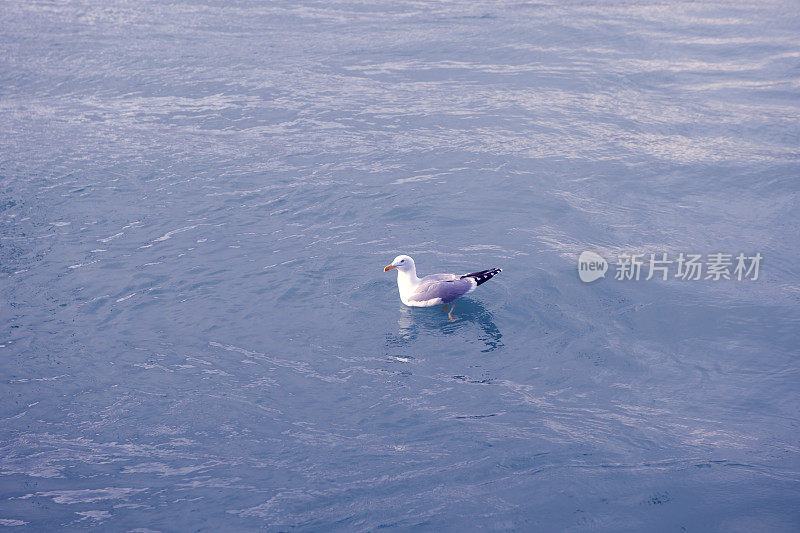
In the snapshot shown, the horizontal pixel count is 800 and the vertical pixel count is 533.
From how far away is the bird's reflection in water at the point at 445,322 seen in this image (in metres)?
A: 12.1

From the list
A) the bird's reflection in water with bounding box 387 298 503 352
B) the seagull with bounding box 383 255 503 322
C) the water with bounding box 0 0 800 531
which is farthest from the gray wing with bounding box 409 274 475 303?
the water with bounding box 0 0 800 531

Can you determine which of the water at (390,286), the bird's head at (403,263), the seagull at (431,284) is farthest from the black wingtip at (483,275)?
the bird's head at (403,263)

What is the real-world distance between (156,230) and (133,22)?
15.4m

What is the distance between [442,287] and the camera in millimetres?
12727

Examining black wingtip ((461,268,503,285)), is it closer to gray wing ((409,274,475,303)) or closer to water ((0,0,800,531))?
gray wing ((409,274,475,303))

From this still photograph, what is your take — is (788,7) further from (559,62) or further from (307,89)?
(307,89)

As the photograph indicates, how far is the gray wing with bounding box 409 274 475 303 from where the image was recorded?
12.7 m

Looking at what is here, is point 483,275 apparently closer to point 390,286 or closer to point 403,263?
point 403,263

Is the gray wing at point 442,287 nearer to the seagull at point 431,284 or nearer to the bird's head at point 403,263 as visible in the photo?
Result: the seagull at point 431,284

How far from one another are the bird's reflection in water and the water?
0.06m

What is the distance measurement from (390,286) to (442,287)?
50.4 inches

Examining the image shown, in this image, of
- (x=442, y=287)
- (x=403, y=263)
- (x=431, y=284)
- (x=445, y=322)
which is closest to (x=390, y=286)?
(x=403, y=263)

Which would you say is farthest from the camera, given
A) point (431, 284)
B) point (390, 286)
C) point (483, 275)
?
point (390, 286)

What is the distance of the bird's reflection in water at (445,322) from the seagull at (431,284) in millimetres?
154
